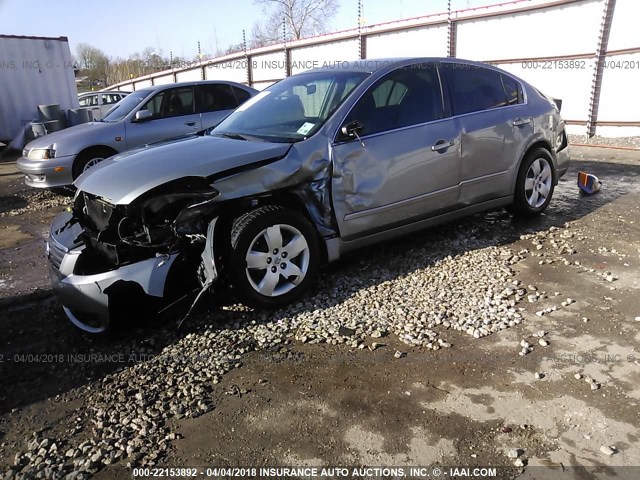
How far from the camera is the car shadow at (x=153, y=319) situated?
3.21 m

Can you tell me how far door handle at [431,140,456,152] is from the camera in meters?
4.54

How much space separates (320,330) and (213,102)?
6.59m

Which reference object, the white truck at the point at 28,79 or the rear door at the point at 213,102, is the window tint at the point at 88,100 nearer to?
the white truck at the point at 28,79

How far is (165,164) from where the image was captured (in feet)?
11.9

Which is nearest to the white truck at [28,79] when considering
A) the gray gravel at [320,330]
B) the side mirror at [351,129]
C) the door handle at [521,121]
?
the side mirror at [351,129]

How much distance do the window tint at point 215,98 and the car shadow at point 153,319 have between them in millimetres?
5263

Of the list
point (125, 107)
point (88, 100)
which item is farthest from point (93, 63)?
point (125, 107)

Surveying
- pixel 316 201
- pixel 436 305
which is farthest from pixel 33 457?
pixel 436 305

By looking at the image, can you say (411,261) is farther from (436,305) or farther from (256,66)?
(256,66)

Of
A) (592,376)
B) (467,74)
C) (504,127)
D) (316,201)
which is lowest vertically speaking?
(592,376)

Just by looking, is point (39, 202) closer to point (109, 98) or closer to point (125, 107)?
point (125, 107)

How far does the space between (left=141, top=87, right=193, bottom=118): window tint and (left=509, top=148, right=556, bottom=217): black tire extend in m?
5.85

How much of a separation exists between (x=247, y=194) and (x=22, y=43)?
1437 centimetres

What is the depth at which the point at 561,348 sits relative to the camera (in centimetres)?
329
